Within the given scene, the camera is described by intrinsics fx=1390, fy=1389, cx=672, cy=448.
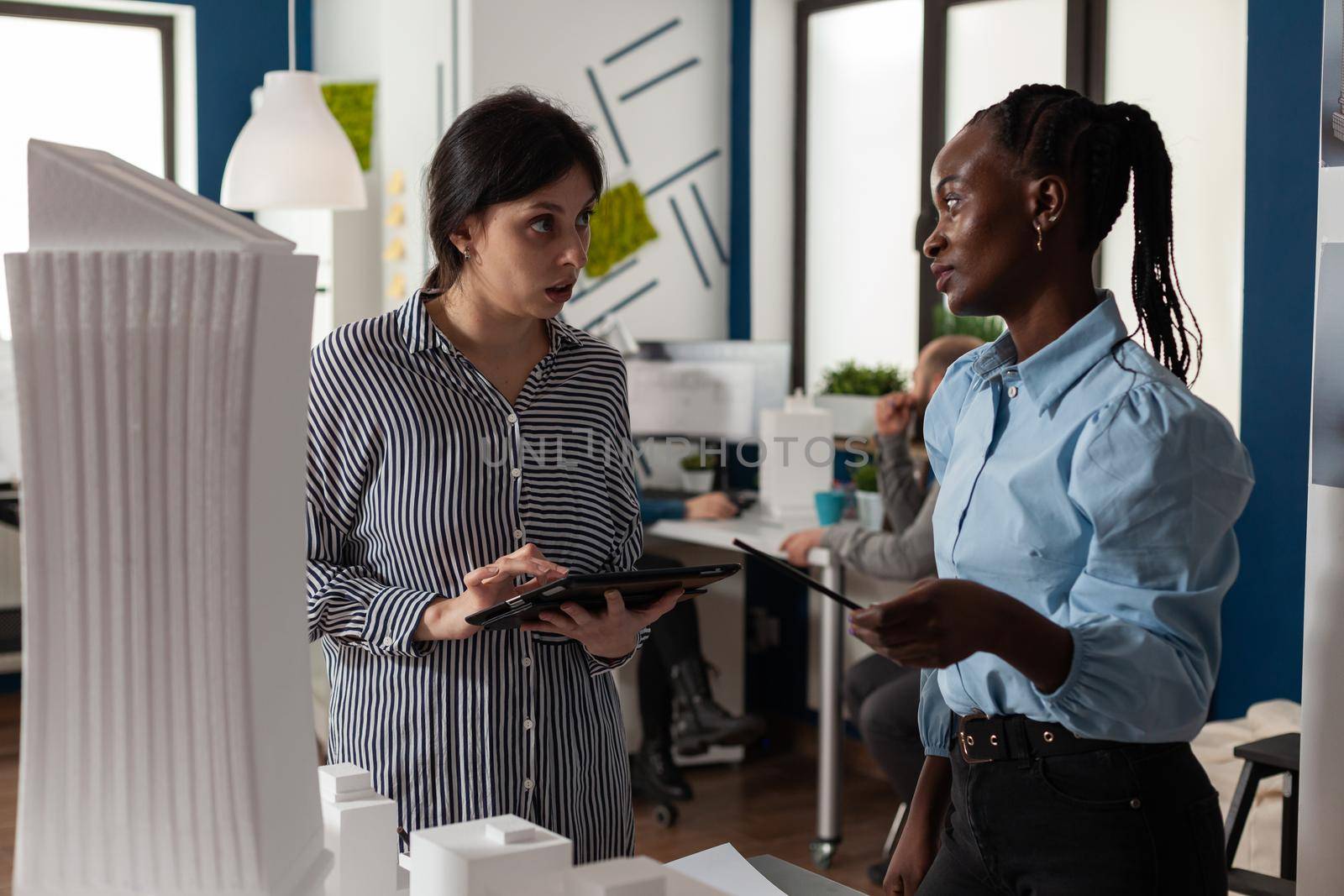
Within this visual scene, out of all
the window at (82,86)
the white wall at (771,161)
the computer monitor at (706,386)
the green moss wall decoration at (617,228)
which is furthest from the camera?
the window at (82,86)

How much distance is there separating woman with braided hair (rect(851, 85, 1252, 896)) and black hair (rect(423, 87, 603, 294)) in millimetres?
418

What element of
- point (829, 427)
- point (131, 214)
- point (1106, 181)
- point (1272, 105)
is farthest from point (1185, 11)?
point (131, 214)

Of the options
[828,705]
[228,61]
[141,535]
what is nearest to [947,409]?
[141,535]

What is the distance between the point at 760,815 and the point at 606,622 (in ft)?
8.41

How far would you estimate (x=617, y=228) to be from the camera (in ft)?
14.4

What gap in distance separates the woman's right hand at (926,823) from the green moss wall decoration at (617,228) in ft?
10.2

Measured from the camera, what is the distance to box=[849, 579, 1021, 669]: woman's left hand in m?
0.98

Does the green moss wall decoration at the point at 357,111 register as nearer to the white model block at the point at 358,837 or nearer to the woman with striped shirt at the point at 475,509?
the woman with striped shirt at the point at 475,509

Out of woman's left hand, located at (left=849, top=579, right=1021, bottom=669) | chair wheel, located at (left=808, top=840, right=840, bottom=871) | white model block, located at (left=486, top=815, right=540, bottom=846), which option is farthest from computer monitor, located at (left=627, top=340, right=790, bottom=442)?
white model block, located at (left=486, top=815, right=540, bottom=846)

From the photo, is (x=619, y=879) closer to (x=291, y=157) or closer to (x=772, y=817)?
(x=772, y=817)

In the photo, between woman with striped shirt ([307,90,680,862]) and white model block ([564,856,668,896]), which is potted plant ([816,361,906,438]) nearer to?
woman with striped shirt ([307,90,680,862])

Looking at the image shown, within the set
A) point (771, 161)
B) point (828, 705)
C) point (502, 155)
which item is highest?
point (771, 161)

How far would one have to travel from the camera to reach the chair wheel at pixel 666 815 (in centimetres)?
362

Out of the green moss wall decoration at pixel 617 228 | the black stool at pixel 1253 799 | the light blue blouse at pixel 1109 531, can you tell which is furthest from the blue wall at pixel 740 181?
the light blue blouse at pixel 1109 531
